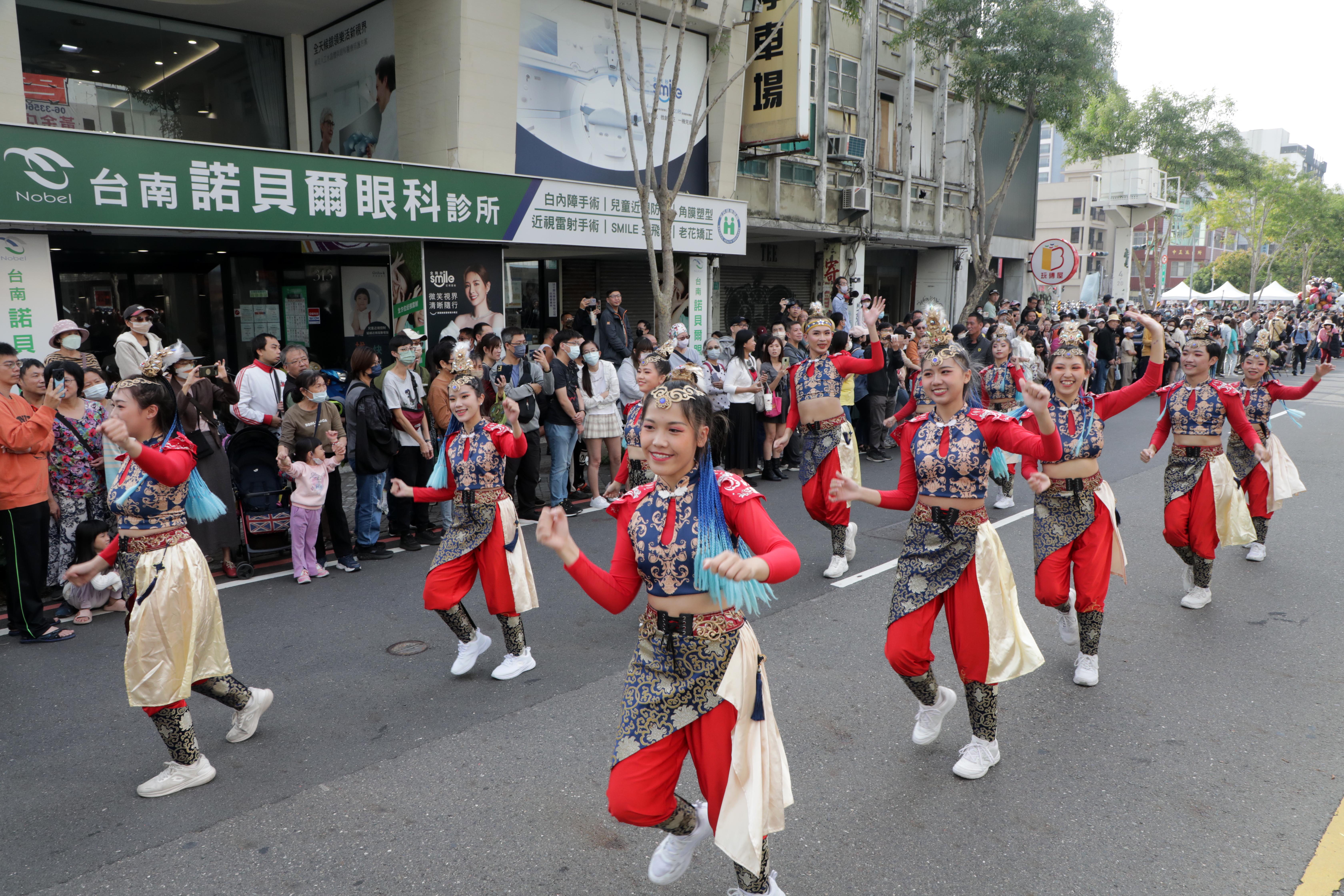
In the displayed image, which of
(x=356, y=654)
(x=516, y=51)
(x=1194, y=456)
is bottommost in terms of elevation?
(x=356, y=654)

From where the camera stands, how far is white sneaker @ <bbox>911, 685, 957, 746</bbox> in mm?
4199

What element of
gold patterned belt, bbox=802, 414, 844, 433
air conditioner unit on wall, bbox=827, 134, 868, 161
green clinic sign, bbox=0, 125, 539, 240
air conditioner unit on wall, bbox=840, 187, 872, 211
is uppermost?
air conditioner unit on wall, bbox=827, 134, 868, 161

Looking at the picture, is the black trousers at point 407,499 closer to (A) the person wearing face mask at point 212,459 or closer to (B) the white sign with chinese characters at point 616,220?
(A) the person wearing face mask at point 212,459

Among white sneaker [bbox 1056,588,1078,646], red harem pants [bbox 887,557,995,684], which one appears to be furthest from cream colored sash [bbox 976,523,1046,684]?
white sneaker [bbox 1056,588,1078,646]

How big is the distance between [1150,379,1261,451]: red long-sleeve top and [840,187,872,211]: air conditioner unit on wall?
1358 cm

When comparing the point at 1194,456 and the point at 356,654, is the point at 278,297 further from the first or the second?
the point at 1194,456

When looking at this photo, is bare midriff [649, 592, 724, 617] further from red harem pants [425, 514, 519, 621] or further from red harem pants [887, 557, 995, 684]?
red harem pants [425, 514, 519, 621]

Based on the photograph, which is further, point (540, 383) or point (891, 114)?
point (891, 114)

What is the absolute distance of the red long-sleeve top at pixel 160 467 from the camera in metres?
3.76

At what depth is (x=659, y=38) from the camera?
14719 millimetres

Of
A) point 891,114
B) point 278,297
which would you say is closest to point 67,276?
point 278,297

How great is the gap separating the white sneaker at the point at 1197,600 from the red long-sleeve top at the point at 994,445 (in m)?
3.00

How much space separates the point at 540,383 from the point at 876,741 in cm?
592

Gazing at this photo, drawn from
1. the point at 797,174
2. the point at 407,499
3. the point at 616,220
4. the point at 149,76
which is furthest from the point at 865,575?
the point at 797,174
